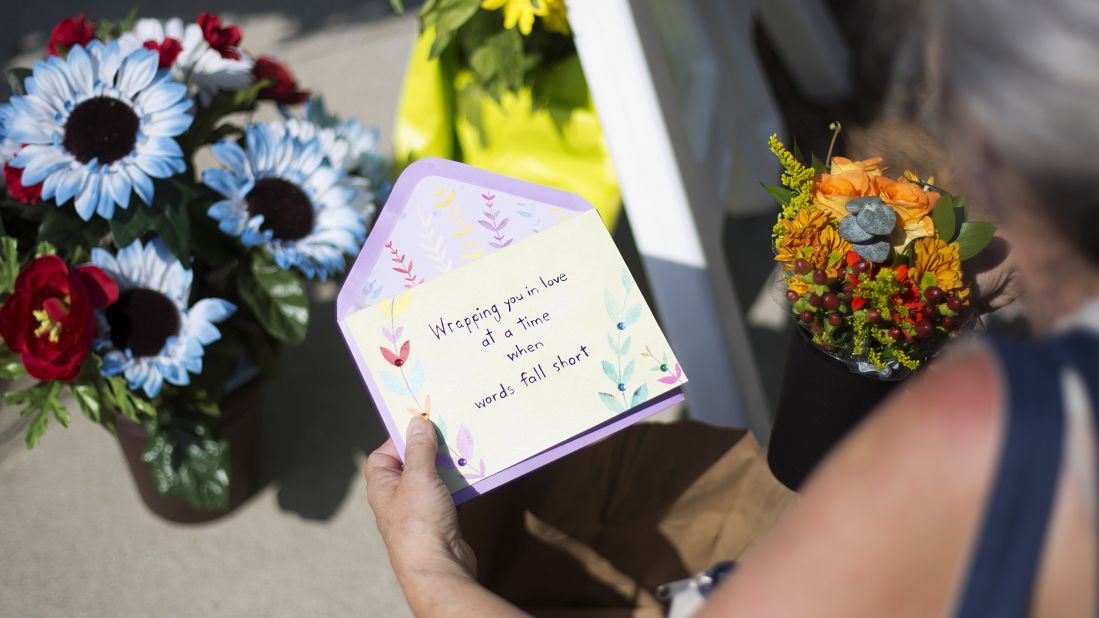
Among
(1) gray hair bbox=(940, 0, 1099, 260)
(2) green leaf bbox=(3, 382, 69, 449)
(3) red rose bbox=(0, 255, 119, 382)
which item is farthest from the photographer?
(2) green leaf bbox=(3, 382, 69, 449)

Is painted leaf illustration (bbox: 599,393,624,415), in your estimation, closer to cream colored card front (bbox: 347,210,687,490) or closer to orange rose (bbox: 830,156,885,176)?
cream colored card front (bbox: 347,210,687,490)

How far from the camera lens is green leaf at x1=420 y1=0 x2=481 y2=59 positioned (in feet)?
5.27

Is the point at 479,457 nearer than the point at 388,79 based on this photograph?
Yes

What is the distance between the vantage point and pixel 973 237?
1.01m

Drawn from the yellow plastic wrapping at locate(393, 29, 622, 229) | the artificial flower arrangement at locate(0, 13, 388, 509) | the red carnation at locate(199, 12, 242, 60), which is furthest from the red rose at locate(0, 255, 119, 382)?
the yellow plastic wrapping at locate(393, 29, 622, 229)

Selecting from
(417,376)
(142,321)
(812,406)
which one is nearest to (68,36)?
(142,321)

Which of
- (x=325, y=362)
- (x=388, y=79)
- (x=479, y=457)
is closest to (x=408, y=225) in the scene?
(x=479, y=457)

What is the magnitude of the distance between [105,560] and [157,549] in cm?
10

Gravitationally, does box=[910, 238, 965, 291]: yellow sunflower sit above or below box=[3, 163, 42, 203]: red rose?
above

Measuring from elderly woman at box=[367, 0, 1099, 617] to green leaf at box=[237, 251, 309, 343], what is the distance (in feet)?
3.34

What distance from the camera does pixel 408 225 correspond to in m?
1.09

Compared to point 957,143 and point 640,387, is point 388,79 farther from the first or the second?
point 957,143

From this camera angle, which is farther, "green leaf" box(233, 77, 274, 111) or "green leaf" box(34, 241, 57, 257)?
"green leaf" box(233, 77, 274, 111)

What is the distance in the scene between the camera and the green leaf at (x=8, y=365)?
1.32 m
